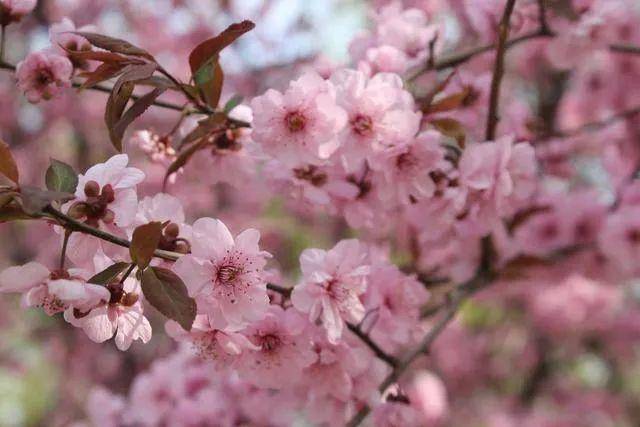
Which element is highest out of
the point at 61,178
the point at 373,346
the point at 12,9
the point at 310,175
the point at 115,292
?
the point at 12,9

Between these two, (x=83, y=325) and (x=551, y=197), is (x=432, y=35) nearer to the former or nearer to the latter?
(x=551, y=197)

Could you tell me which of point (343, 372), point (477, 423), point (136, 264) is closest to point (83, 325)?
point (136, 264)

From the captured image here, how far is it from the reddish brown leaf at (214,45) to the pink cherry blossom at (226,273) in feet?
0.83

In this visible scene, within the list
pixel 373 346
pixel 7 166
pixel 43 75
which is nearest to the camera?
pixel 7 166

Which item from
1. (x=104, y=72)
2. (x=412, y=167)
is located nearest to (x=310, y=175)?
(x=412, y=167)

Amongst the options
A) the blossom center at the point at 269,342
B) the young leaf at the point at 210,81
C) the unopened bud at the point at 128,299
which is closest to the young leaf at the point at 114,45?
the young leaf at the point at 210,81

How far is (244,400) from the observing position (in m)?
1.57

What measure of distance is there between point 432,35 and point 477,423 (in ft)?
11.5

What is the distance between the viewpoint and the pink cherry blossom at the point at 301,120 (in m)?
1.11

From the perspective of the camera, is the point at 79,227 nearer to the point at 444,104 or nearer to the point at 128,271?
the point at 128,271

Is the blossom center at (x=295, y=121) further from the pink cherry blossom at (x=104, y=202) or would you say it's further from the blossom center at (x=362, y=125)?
the pink cherry blossom at (x=104, y=202)

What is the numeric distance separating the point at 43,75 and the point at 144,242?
0.40 meters

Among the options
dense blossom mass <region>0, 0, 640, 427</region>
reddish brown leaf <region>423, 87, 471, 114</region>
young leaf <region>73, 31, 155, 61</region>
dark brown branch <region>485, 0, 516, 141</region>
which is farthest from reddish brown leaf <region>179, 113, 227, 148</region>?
dark brown branch <region>485, 0, 516, 141</region>

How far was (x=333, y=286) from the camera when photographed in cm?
106
